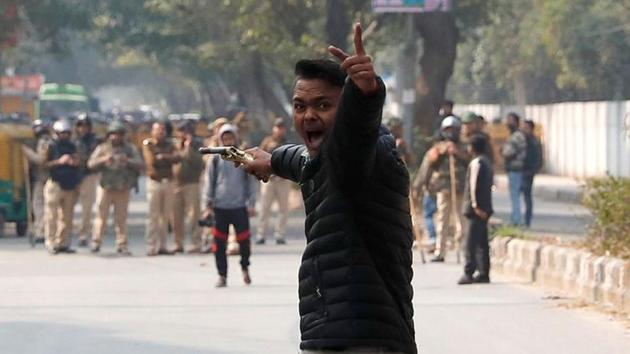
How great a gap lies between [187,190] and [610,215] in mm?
8526

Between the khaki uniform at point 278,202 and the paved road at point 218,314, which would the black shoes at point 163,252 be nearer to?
the paved road at point 218,314

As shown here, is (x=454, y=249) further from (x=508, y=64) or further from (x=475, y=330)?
(x=508, y=64)

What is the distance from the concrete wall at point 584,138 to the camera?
4000 cm

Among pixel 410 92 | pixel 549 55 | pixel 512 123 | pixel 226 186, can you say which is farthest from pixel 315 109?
pixel 549 55

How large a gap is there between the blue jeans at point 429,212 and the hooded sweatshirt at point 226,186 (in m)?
3.55

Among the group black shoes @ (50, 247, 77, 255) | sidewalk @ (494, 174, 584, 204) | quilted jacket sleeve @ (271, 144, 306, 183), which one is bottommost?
sidewalk @ (494, 174, 584, 204)

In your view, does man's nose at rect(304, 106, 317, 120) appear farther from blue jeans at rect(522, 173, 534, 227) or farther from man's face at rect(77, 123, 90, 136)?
blue jeans at rect(522, 173, 534, 227)

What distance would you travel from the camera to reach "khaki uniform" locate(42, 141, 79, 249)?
22625 mm

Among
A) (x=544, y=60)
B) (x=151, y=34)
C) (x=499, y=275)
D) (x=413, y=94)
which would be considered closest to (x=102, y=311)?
(x=499, y=275)

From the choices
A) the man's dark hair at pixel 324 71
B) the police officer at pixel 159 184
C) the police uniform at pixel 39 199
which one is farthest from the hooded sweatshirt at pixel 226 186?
the man's dark hair at pixel 324 71

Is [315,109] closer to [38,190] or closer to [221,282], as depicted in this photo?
[221,282]

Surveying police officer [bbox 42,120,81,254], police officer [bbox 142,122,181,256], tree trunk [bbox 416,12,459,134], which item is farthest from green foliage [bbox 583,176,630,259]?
tree trunk [bbox 416,12,459,134]

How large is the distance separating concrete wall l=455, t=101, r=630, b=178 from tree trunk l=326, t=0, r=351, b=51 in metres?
7.77

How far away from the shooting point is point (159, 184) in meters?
22.9
